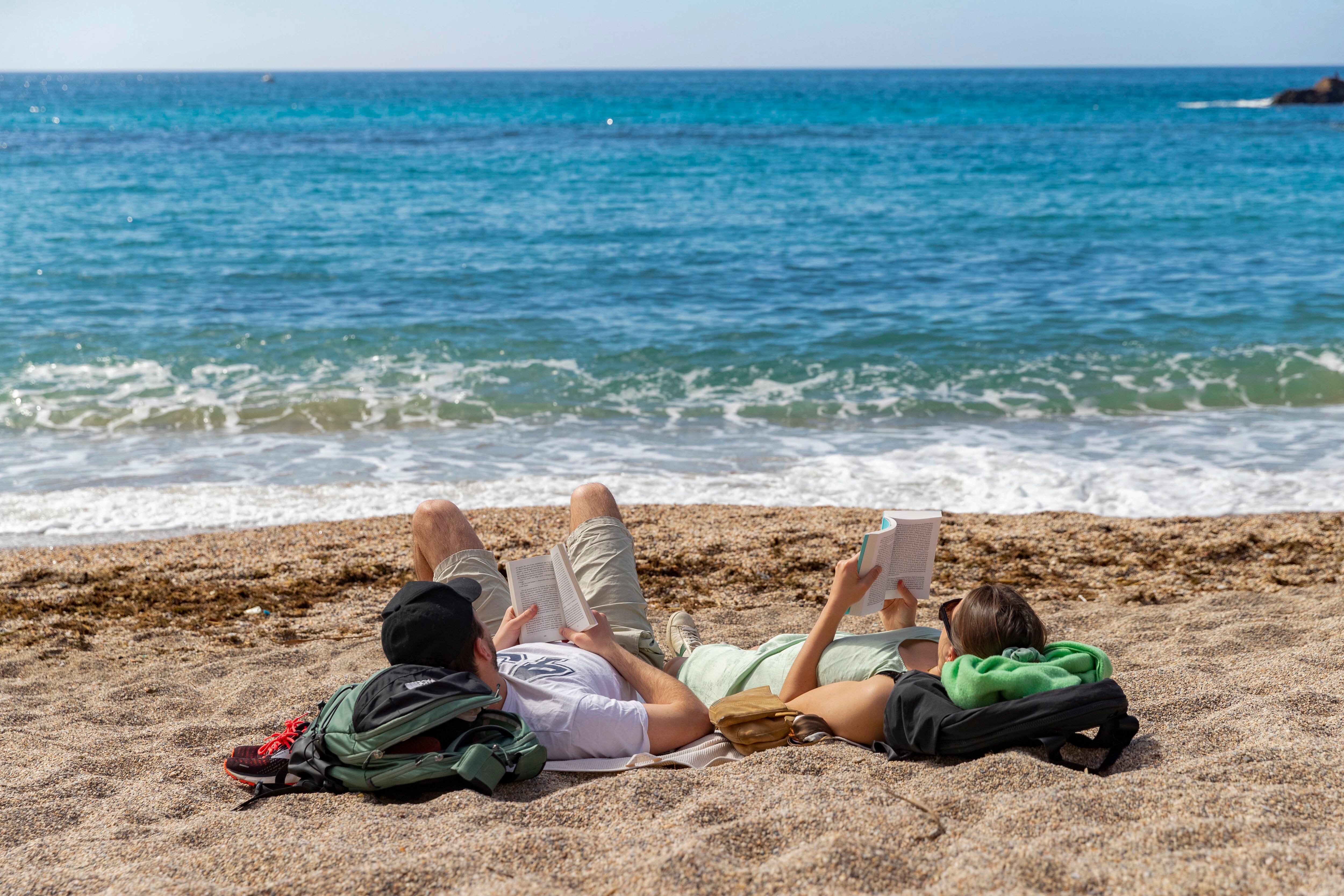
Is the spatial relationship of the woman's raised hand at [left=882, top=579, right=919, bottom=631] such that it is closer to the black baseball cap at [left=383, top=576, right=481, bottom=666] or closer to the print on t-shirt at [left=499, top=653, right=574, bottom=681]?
the print on t-shirt at [left=499, top=653, right=574, bottom=681]

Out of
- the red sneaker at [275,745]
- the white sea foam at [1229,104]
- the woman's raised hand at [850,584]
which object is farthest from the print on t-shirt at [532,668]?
the white sea foam at [1229,104]

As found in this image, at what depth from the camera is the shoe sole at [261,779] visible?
3.14 m

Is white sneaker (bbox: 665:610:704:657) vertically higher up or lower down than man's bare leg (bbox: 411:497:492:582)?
lower down

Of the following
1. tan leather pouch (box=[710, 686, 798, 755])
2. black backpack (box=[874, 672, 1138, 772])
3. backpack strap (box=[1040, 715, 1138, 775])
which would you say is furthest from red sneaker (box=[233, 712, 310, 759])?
backpack strap (box=[1040, 715, 1138, 775])

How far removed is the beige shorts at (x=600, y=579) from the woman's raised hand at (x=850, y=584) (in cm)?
81

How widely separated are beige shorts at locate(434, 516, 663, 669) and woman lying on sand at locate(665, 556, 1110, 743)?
23cm

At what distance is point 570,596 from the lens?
3568 millimetres

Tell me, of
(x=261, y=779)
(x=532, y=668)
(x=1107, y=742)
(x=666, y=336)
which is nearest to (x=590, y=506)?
(x=532, y=668)

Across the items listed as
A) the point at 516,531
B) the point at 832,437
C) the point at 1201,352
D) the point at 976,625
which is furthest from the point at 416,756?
the point at 1201,352

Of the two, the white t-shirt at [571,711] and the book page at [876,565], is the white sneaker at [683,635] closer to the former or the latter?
the white t-shirt at [571,711]

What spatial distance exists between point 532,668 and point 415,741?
530mm

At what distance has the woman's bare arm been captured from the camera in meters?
3.43

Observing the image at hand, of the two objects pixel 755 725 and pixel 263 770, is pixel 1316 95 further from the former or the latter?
pixel 263 770

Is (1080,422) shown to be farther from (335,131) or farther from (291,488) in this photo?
(335,131)
